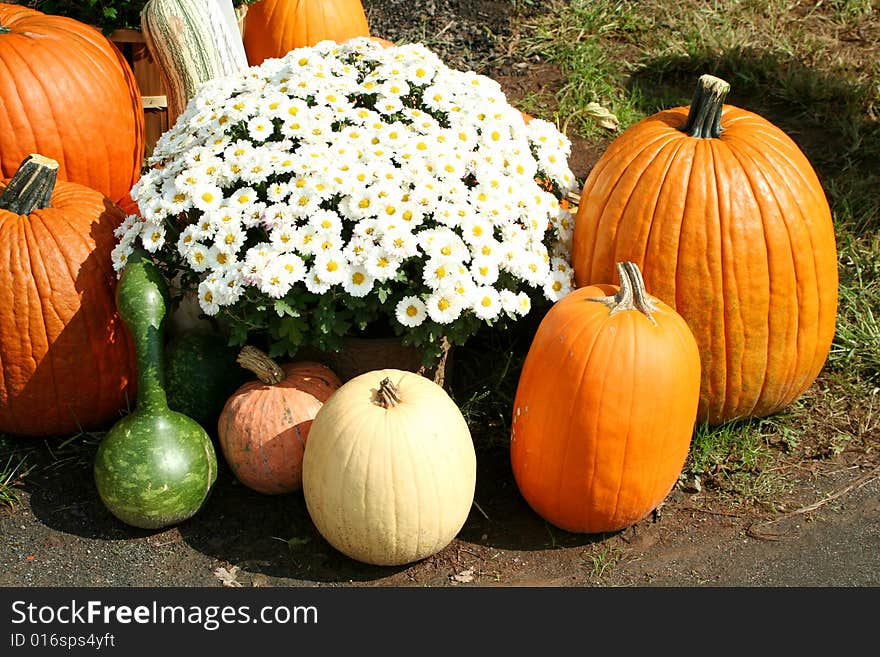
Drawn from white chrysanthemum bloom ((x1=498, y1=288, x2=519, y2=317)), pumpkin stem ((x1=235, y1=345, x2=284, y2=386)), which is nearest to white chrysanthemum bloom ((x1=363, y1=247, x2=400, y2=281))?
white chrysanthemum bloom ((x1=498, y1=288, x2=519, y2=317))

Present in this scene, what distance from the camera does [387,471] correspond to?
10.1ft

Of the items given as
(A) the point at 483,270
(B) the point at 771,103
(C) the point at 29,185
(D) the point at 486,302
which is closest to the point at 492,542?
(D) the point at 486,302

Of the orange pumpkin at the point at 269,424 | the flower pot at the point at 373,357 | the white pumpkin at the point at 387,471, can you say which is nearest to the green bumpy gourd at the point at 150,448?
the orange pumpkin at the point at 269,424

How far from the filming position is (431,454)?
3.13m

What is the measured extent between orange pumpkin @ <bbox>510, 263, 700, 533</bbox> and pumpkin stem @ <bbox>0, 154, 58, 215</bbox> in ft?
5.90

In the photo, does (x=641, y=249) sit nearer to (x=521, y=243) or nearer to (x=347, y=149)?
(x=521, y=243)

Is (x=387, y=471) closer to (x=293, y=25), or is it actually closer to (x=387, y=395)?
(x=387, y=395)

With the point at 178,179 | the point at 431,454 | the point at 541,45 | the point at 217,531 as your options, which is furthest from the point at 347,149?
the point at 541,45

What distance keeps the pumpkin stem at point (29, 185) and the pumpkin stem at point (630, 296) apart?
6.42 ft

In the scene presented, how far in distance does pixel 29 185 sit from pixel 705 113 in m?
2.37

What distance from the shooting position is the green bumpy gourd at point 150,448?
3.31 metres
